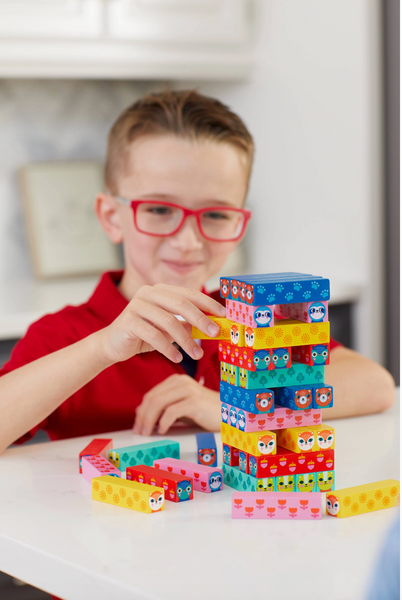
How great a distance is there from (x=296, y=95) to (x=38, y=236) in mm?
930

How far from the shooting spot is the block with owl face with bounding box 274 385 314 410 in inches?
27.9

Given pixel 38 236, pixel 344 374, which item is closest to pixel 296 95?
pixel 38 236

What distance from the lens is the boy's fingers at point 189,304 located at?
2.39 feet

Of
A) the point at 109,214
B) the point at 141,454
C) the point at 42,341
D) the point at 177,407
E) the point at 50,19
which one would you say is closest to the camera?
the point at 141,454

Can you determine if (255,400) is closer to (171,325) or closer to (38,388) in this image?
(171,325)

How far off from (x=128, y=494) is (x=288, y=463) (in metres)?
0.16

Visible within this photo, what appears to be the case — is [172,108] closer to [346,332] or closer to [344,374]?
[344,374]

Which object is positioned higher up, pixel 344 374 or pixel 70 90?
pixel 70 90

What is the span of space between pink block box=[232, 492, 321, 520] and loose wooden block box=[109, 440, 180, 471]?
19cm

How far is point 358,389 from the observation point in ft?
3.57

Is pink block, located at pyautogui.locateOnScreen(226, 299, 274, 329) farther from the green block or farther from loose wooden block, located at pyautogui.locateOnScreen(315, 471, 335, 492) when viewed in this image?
loose wooden block, located at pyautogui.locateOnScreen(315, 471, 335, 492)

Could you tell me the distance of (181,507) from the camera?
0.70 meters

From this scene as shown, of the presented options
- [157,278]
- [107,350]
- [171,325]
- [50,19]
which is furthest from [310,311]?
[50,19]

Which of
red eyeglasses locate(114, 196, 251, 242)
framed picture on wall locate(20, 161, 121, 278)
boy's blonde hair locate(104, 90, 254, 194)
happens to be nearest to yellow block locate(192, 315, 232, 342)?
red eyeglasses locate(114, 196, 251, 242)
